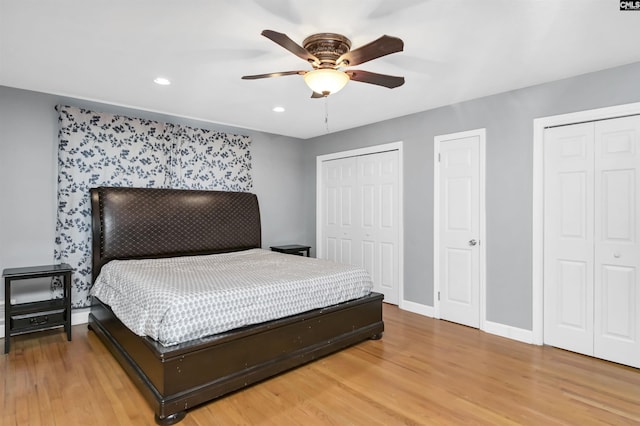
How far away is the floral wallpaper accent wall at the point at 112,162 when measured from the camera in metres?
3.66

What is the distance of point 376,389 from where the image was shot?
96.9 inches

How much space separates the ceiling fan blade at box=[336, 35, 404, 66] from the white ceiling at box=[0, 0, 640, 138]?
0.64 feet

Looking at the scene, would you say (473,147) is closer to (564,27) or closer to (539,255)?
(539,255)

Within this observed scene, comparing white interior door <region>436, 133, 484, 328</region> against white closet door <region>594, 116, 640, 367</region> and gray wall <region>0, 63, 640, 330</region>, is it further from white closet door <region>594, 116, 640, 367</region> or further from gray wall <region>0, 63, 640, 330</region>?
white closet door <region>594, 116, 640, 367</region>

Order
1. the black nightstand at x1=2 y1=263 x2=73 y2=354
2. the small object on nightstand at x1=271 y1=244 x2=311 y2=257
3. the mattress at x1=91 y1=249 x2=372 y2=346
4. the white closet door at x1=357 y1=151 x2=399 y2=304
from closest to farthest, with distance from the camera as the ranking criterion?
the mattress at x1=91 y1=249 x2=372 y2=346
the black nightstand at x1=2 y1=263 x2=73 y2=354
the white closet door at x1=357 y1=151 x2=399 y2=304
the small object on nightstand at x1=271 y1=244 x2=311 y2=257

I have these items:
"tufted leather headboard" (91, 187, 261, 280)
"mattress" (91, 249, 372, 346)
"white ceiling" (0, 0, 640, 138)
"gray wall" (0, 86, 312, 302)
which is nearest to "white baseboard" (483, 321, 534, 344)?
"mattress" (91, 249, 372, 346)

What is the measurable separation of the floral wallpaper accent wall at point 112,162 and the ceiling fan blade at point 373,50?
2872 mm

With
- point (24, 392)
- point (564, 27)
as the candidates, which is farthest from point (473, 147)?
point (24, 392)

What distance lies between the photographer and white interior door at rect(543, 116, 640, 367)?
2.82 metres

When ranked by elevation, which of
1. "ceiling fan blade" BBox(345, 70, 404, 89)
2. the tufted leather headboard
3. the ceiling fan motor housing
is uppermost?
the ceiling fan motor housing

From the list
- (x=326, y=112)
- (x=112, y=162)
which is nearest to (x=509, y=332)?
(x=326, y=112)

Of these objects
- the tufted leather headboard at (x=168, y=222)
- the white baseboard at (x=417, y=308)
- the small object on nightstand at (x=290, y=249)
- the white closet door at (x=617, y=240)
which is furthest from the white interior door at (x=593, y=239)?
the tufted leather headboard at (x=168, y=222)

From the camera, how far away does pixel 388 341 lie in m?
3.36

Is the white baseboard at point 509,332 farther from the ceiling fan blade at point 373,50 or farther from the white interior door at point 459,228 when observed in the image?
the ceiling fan blade at point 373,50
